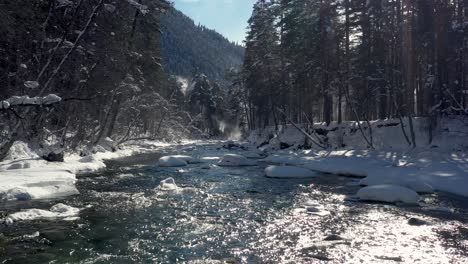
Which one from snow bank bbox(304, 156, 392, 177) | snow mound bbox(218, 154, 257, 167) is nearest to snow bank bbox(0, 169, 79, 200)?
snow mound bbox(218, 154, 257, 167)

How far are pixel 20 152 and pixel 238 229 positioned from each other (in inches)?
698

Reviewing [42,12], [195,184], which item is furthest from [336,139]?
[42,12]

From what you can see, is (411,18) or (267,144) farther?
(267,144)

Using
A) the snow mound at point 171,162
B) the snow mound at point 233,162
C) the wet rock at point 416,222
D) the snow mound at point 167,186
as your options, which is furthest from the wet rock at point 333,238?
the snow mound at point 171,162

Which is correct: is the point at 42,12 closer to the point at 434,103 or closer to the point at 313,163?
the point at 313,163

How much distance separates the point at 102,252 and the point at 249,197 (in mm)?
7914

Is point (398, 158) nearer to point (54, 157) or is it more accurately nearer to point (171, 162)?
point (171, 162)

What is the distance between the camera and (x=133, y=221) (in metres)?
12.3

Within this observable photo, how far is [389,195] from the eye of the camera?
1527 cm

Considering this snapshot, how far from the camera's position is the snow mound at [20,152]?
2302 centimetres

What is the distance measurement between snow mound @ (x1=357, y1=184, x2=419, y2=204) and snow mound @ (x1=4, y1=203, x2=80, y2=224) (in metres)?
10.4

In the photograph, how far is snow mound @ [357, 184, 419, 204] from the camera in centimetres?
1509

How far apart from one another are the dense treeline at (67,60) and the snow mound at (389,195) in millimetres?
10662

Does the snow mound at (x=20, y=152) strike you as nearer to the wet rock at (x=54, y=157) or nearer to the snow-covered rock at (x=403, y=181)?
the wet rock at (x=54, y=157)
